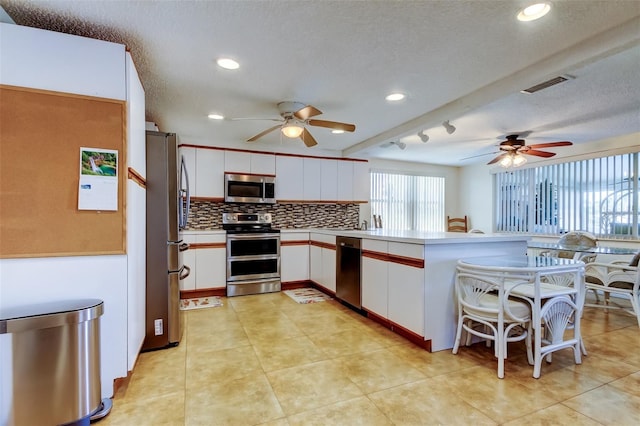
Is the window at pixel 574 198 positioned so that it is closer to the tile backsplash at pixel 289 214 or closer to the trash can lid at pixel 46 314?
the tile backsplash at pixel 289 214

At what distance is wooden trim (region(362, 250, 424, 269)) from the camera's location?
102 inches

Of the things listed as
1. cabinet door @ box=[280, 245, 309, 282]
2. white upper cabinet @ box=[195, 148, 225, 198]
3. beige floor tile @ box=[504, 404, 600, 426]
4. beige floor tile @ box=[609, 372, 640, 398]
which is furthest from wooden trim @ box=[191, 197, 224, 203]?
beige floor tile @ box=[609, 372, 640, 398]

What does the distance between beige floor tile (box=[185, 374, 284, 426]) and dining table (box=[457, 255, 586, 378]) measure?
67.1 inches

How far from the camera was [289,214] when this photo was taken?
5270mm

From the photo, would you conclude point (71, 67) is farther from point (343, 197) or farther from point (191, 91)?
point (343, 197)

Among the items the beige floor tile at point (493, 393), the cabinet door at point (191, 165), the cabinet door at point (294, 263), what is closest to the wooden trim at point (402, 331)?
the beige floor tile at point (493, 393)

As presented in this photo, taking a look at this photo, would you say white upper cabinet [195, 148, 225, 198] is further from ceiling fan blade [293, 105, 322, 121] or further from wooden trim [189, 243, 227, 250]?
ceiling fan blade [293, 105, 322, 121]

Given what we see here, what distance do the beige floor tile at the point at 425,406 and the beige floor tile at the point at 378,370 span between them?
0.24 feet

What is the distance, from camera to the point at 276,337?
286 centimetres

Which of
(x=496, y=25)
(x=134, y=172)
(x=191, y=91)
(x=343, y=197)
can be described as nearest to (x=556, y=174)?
(x=343, y=197)

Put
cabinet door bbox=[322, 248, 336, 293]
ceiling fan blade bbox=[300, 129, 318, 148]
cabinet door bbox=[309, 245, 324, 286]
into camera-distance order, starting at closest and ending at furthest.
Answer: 1. ceiling fan blade bbox=[300, 129, 318, 148]
2. cabinet door bbox=[322, 248, 336, 293]
3. cabinet door bbox=[309, 245, 324, 286]

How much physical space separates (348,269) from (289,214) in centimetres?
189

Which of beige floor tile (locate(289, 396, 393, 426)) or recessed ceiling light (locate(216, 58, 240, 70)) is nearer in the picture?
beige floor tile (locate(289, 396, 393, 426))

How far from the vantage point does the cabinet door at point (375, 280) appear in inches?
120
